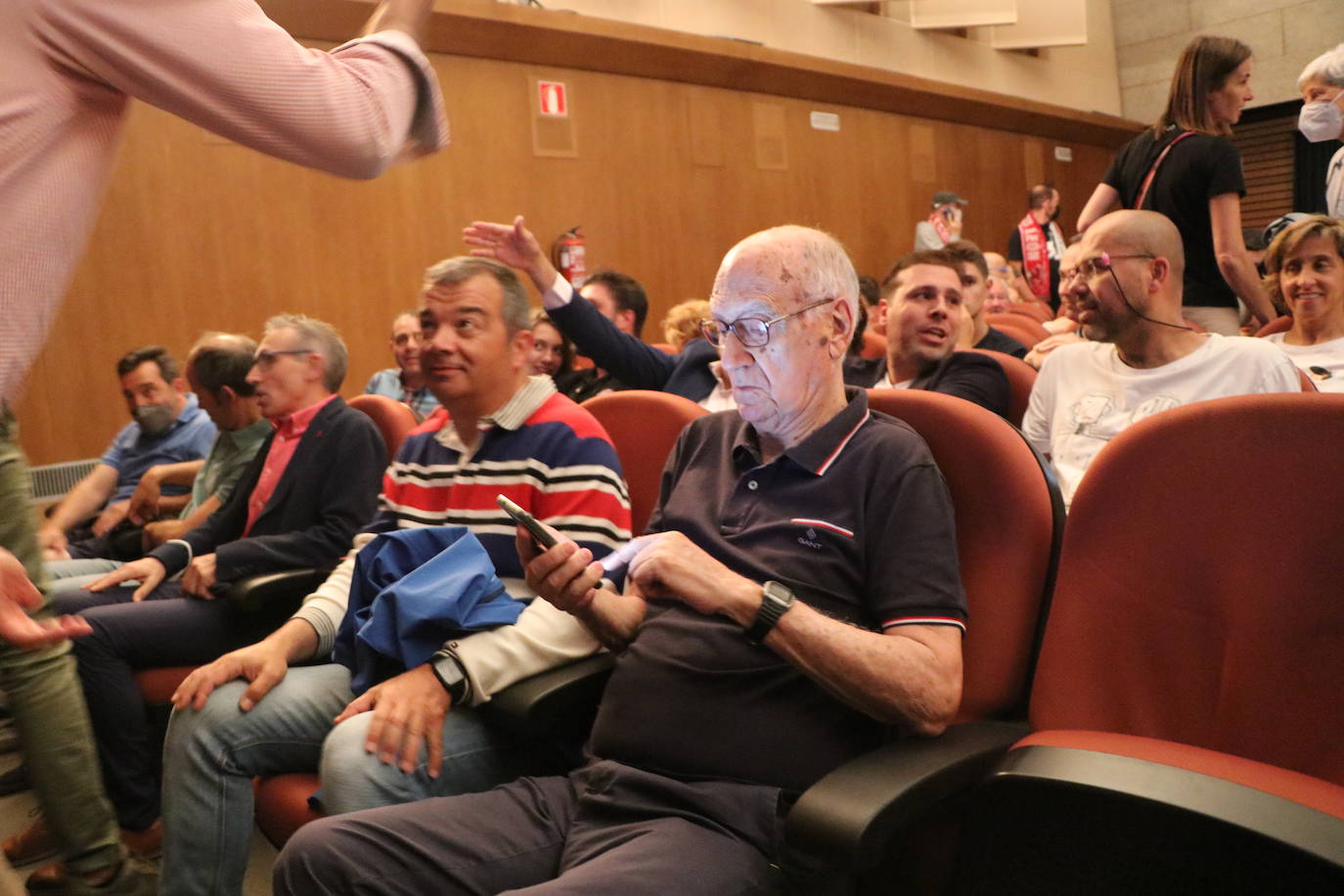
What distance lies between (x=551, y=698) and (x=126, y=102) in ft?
3.15

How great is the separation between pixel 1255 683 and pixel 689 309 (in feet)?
9.26

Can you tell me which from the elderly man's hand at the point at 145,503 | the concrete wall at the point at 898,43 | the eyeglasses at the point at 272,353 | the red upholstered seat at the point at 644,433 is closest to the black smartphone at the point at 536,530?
the red upholstered seat at the point at 644,433

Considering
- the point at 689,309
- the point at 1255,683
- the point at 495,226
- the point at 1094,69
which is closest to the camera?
the point at 1255,683

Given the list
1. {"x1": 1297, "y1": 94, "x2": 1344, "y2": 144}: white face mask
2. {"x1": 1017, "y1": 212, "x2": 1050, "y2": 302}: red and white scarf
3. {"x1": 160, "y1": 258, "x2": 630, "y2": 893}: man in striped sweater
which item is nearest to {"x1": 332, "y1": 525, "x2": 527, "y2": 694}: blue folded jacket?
{"x1": 160, "y1": 258, "x2": 630, "y2": 893}: man in striped sweater

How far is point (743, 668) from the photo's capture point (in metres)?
1.38

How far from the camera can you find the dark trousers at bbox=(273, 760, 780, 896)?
121cm

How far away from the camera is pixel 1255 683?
3.88ft

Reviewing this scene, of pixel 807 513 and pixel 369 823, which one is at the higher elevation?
pixel 807 513

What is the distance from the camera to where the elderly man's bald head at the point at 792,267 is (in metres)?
1.58

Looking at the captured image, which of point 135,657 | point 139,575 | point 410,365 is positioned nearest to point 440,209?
point 410,365

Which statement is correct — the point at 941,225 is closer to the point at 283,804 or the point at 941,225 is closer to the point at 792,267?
the point at 792,267

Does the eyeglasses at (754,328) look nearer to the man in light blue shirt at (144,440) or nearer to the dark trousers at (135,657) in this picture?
the dark trousers at (135,657)

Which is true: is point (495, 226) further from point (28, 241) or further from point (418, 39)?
point (28, 241)

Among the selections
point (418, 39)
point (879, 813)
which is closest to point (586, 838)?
point (879, 813)
